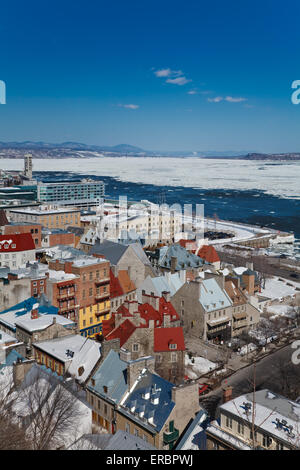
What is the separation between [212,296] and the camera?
51.6 m

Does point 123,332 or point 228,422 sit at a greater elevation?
point 123,332

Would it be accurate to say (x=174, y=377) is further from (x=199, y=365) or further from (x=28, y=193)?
(x=28, y=193)

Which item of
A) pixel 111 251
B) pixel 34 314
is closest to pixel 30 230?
pixel 111 251

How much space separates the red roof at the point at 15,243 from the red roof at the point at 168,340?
37.3 m

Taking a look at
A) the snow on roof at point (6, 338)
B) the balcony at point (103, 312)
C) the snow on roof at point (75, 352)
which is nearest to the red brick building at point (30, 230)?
the balcony at point (103, 312)

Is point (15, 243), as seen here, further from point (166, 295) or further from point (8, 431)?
point (8, 431)

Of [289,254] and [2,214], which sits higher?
[2,214]

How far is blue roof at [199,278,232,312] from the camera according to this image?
165 ft

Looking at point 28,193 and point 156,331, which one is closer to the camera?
point 156,331

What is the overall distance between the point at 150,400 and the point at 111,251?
33884 millimetres

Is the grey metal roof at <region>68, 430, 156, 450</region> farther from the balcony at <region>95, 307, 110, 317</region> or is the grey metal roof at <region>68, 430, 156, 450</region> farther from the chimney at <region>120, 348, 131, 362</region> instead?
the balcony at <region>95, 307, 110, 317</region>

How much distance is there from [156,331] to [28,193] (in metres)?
141

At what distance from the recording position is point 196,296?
50250 mm
